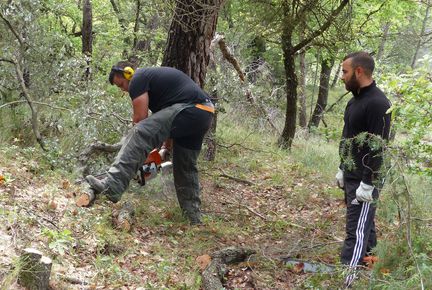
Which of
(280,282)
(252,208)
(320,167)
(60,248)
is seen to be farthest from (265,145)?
(60,248)

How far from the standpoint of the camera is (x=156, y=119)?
4.98 metres

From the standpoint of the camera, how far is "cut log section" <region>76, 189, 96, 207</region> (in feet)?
15.5

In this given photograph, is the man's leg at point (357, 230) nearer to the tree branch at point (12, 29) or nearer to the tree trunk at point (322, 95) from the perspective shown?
Answer: the tree branch at point (12, 29)

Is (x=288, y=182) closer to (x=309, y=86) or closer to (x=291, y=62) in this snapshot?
(x=291, y=62)

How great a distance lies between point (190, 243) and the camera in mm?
5059

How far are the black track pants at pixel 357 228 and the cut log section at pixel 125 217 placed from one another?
85.2 inches

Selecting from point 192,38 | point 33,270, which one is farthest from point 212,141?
point 33,270

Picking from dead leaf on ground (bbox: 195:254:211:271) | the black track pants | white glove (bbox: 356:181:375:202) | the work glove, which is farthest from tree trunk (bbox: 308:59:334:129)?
dead leaf on ground (bbox: 195:254:211:271)

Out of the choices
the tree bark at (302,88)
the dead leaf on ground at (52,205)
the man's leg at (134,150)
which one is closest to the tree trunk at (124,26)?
the tree bark at (302,88)

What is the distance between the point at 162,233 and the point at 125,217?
18.4 inches

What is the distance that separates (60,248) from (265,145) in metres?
7.55

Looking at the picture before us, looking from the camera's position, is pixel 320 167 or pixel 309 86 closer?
pixel 320 167

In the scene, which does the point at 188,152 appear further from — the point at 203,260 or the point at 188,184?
the point at 203,260

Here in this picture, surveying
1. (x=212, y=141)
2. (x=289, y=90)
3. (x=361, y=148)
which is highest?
(x=361, y=148)
